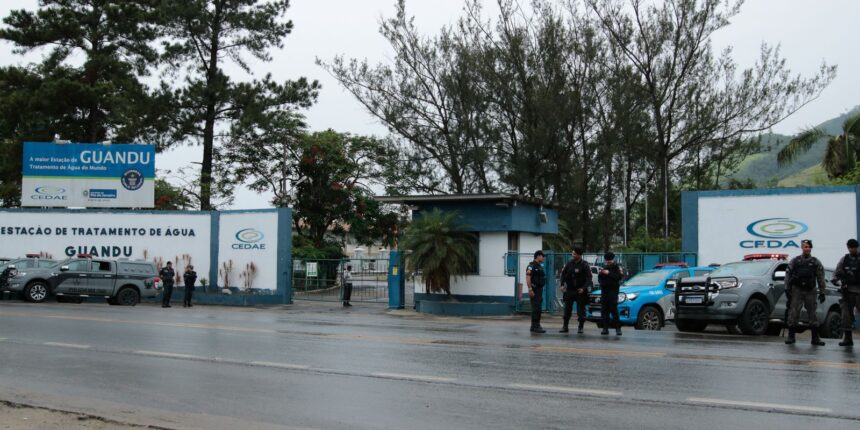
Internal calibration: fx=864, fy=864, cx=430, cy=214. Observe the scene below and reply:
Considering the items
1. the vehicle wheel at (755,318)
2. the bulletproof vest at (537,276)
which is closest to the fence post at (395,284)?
the bulletproof vest at (537,276)

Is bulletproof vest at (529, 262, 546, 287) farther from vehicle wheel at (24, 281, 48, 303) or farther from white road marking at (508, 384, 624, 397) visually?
vehicle wheel at (24, 281, 48, 303)

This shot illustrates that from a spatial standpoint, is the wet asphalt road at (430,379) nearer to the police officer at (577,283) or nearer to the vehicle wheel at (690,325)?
the police officer at (577,283)

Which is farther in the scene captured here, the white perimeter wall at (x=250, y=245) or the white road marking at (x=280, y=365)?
the white perimeter wall at (x=250, y=245)

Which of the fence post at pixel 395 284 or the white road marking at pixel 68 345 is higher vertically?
the fence post at pixel 395 284

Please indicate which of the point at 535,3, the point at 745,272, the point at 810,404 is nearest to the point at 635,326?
the point at 745,272

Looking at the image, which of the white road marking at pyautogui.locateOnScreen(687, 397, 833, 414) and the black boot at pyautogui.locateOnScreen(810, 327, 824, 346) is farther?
the black boot at pyautogui.locateOnScreen(810, 327, 824, 346)

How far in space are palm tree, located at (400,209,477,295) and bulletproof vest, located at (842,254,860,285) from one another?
13521 millimetres

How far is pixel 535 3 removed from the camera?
4000 cm

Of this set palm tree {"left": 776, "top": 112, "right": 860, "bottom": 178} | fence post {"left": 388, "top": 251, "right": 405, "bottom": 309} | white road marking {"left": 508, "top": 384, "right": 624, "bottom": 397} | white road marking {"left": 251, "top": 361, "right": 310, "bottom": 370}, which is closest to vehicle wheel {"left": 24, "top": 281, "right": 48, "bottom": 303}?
fence post {"left": 388, "top": 251, "right": 405, "bottom": 309}

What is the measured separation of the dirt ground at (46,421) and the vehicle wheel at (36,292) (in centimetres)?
2260

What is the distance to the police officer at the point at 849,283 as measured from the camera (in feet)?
48.3

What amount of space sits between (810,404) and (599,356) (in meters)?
4.52

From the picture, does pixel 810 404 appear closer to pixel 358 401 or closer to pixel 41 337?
pixel 358 401

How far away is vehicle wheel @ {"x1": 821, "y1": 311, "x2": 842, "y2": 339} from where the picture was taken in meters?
17.9
